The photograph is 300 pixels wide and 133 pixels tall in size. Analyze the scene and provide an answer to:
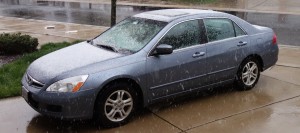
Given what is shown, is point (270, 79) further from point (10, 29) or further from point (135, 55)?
point (10, 29)

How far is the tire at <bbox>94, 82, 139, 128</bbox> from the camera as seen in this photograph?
4863 millimetres

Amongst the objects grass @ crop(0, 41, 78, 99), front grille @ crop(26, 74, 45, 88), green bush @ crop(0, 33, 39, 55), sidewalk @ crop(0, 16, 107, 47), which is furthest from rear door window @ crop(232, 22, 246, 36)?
→ sidewalk @ crop(0, 16, 107, 47)

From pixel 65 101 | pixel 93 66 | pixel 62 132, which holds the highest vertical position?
pixel 93 66

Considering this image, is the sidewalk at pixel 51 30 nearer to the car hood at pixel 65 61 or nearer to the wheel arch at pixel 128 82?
the car hood at pixel 65 61

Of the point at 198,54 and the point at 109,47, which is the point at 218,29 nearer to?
the point at 198,54

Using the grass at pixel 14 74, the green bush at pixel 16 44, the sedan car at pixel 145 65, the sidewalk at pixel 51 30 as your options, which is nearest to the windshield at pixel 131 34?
the sedan car at pixel 145 65

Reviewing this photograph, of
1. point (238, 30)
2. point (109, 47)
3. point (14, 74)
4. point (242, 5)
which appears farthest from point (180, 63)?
point (242, 5)

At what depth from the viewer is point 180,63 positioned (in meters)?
5.49

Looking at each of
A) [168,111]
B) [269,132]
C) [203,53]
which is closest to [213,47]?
[203,53]

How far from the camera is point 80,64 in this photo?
5.02 meters

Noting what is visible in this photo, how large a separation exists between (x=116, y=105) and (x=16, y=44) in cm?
485

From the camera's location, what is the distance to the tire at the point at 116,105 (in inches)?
191

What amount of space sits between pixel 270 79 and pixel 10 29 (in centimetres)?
935

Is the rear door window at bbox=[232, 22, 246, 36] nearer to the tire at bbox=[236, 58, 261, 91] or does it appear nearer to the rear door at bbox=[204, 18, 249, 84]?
the rear door at bbox=[204, 18, 249, 84]
